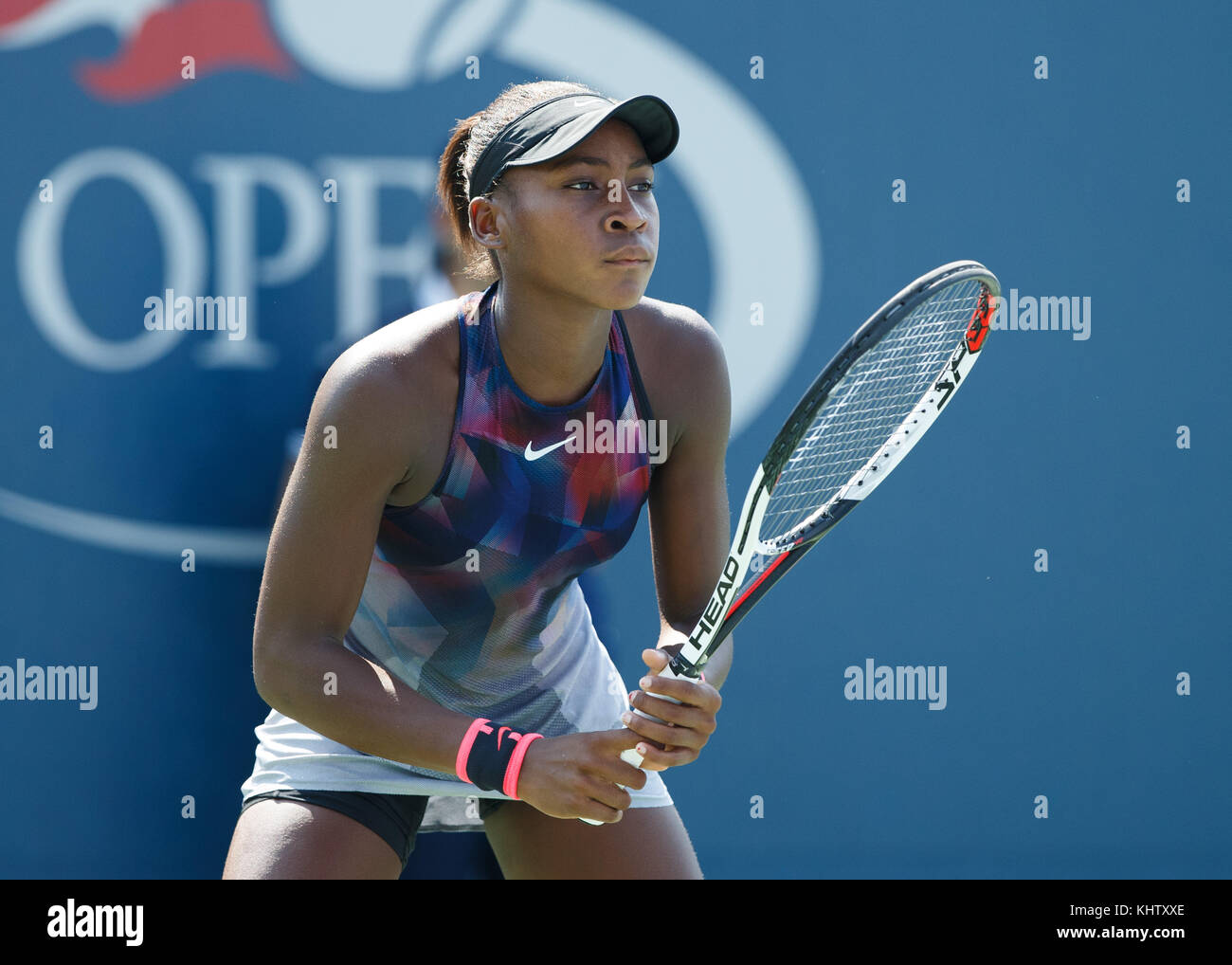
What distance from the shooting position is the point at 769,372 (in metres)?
3.09

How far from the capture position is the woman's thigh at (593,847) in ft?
7.16

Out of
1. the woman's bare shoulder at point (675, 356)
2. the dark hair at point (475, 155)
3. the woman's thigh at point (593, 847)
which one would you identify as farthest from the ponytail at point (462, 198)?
the woman's thigh at point (593, 847)

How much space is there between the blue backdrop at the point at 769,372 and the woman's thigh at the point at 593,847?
86 cm

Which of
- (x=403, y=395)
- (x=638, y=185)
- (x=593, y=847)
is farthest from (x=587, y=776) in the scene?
(x=638, y=185)

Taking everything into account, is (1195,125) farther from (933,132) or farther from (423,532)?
(423,532)

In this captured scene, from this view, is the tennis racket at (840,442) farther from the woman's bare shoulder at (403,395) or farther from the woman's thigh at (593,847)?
the woman's bare shoulder at (403,395)

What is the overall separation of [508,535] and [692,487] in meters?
0.34

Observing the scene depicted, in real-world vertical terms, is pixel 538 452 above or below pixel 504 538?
above

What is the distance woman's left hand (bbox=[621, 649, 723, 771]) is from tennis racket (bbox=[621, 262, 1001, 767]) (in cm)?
2

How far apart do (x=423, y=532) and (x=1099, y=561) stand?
180 cm

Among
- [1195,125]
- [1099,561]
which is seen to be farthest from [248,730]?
[1195,125]

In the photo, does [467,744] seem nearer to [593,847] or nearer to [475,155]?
[593,847]
